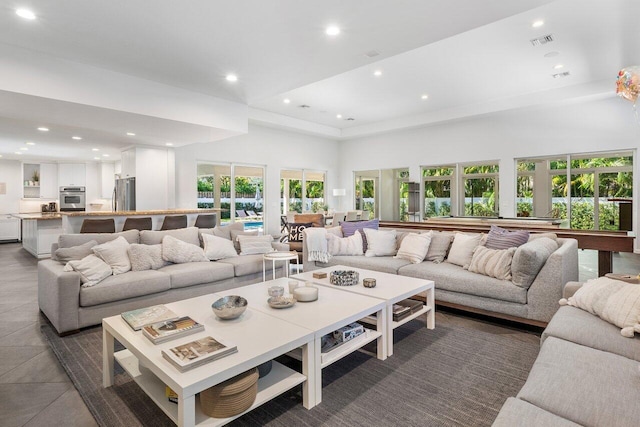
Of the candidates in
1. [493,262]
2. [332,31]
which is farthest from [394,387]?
[332,31]

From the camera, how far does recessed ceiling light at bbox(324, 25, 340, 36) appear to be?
3.41 m

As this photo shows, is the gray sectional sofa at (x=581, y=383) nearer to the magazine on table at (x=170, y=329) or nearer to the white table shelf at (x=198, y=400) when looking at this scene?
the white table shelf at (x=198, y=400)

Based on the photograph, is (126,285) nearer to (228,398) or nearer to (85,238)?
(85,238)

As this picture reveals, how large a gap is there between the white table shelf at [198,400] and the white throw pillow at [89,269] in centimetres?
131

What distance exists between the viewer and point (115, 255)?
3.57 meters

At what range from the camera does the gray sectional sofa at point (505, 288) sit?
292 cm

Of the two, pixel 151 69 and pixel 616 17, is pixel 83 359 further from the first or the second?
pixel 616 17

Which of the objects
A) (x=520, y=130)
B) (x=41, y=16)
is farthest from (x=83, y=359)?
(x=520, y=130)

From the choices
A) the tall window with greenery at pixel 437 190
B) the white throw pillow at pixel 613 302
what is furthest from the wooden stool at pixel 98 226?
the tall window with greenery at pixel 437 190

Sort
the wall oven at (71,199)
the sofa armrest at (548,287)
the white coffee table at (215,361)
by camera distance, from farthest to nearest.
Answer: the wall oven at (71,199) < the sofa armrest at (548,287) < the white coffee table at (215,361)

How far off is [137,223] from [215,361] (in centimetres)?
542

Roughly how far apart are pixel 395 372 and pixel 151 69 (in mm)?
4605

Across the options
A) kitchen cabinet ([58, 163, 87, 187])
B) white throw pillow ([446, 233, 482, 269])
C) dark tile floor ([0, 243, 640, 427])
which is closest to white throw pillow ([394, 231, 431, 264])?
white throw pillow ([446, 233, 482, 269])

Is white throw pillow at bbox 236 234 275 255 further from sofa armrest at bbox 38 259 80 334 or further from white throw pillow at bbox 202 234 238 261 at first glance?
sofa armrest at bbox 38 259 80 334
